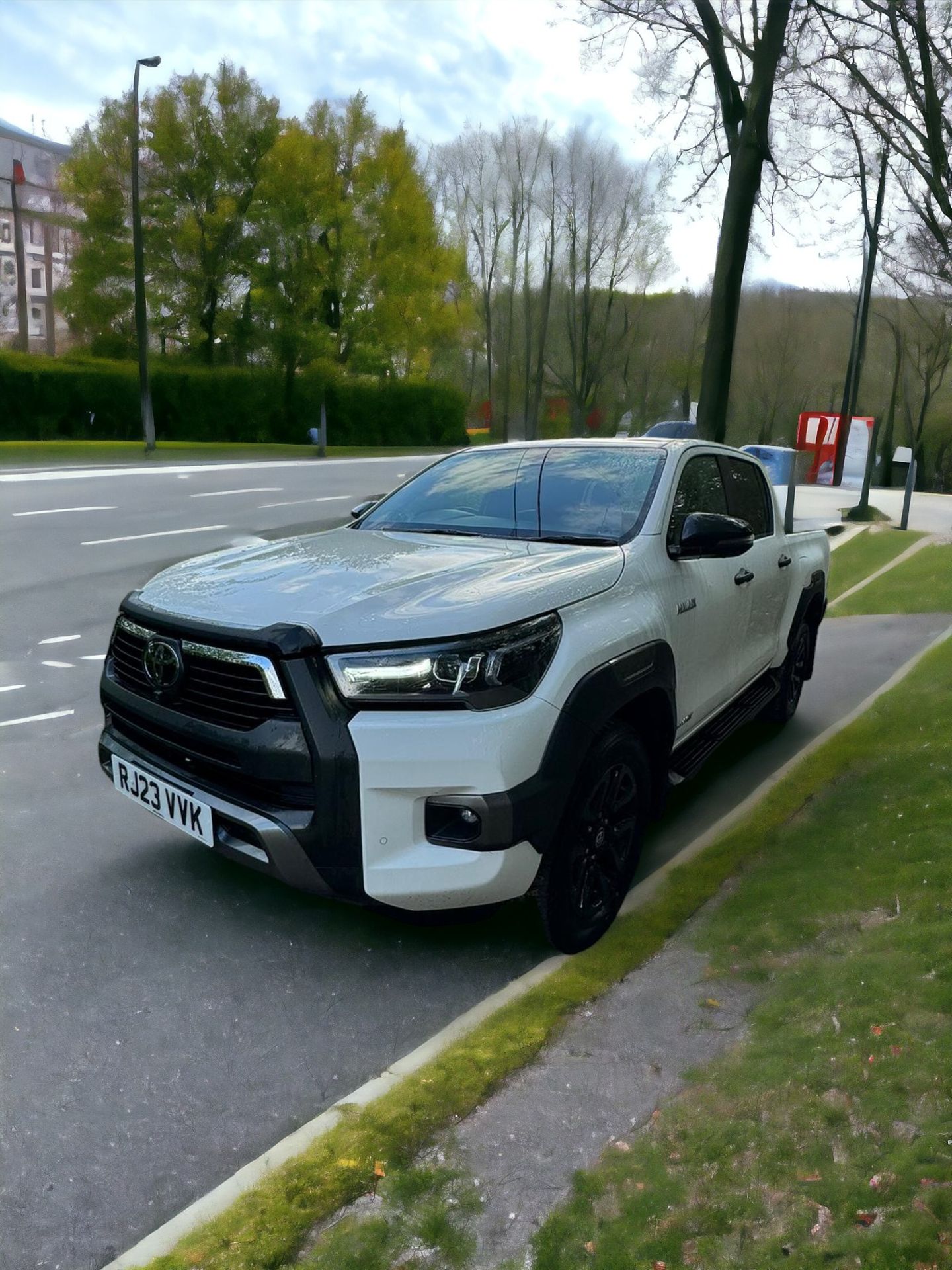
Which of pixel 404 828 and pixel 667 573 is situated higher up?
pixel 667 573

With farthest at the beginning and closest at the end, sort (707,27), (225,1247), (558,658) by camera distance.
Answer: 1. (707,27)
2. (558,658)
3. (225,1247)

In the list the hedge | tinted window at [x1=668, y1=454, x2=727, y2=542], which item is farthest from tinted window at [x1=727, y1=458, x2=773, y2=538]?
the hedge

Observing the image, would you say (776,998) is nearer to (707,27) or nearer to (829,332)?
(707,27)

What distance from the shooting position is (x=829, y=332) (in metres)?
58.1

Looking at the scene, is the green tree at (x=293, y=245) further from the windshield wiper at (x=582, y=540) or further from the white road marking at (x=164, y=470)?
the windshield wiper at (x=582, y=540)

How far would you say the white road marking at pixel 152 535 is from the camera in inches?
497

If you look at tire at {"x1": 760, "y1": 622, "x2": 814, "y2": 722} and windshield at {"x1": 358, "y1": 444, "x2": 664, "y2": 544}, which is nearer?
windshield at {"x1": 358, "y1": 444, "x2": 664, "y2": 544}

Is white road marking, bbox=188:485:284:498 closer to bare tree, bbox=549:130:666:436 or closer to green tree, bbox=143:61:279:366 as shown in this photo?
green tree, bbox=143:61:279:366

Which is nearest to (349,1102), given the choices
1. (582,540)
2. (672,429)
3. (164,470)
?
(582,540)

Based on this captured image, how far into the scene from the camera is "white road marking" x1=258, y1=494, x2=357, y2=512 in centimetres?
1695

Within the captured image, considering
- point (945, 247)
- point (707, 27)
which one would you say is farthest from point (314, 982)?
point (945, 247)

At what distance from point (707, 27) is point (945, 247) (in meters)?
5.06

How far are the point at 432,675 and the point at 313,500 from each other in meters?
15.2

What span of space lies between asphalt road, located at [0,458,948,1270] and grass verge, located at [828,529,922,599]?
7654mm
